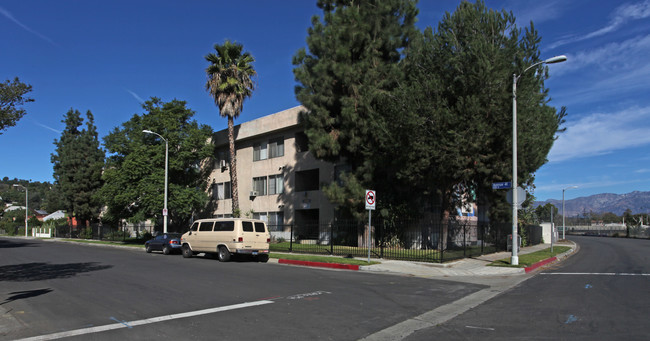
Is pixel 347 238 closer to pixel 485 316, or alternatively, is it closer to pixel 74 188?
pixel 485 316

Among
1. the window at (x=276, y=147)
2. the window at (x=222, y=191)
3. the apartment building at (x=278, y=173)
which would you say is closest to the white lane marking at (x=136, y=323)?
the apartment building at (x=278, y=173)

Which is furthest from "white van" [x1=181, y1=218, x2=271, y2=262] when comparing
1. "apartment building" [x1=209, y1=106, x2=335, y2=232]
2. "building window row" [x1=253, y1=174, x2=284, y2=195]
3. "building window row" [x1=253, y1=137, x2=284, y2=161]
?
"building window row" [x1=253, y1=137, x2=284, y2=161]

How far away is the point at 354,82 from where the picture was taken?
23.7 m

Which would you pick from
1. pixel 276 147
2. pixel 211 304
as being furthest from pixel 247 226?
pixel 276 147

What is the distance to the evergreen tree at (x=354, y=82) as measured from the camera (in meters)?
23.2

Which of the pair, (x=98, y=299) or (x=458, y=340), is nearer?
(x=458, y=340)

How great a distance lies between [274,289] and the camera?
37.7ft

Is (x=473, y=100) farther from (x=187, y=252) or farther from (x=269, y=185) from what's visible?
(x=269, y=185)

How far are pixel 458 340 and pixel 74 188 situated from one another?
5579cm

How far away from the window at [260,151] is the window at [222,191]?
15.1 ft

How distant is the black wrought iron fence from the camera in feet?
67.8

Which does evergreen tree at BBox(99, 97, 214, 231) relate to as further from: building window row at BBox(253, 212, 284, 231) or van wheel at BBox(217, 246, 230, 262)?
van wheel at BBox(217, 246, 230, 262)

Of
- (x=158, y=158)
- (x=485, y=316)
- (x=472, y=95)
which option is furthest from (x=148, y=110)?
(x=485, y=316)

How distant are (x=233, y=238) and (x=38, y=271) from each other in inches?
293
